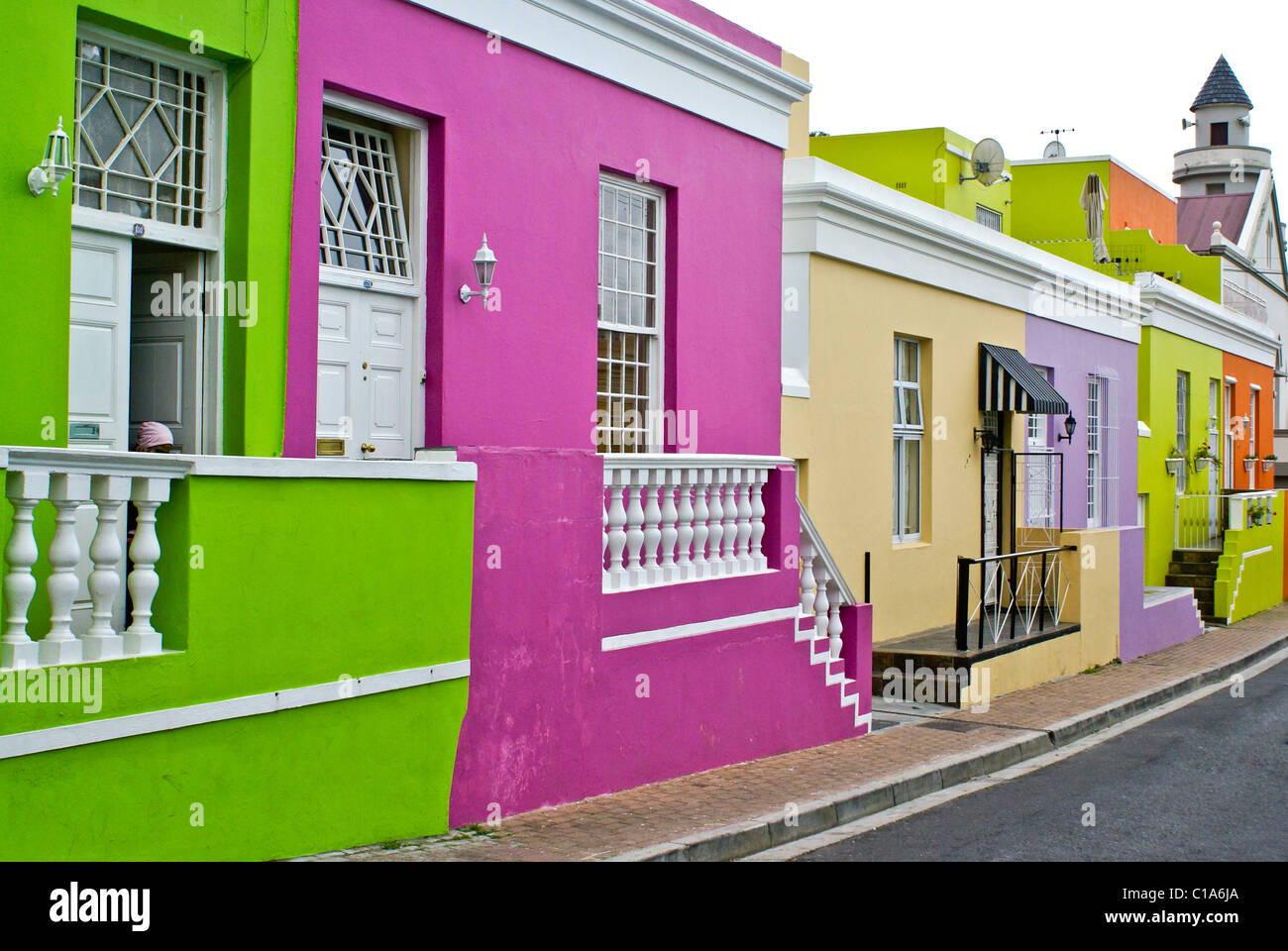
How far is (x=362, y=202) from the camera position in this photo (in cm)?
791

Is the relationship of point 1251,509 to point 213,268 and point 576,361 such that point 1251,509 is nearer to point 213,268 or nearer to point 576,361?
point 576,361

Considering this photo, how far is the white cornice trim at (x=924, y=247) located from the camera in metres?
12.9

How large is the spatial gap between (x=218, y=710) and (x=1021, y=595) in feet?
40.6

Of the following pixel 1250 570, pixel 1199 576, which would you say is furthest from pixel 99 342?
pixel 1250 570

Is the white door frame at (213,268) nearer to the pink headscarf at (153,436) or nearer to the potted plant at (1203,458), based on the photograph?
the pink headscarf at (153,436)

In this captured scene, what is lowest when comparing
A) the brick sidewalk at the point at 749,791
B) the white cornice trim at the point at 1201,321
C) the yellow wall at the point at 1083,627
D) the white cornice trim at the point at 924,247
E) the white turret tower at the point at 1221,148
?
the brick sidewalk at the point at 749,791

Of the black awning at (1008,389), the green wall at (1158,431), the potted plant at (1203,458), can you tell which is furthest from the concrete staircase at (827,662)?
the potted plant at (1203,458)

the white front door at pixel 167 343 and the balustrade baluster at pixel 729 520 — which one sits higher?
the white front door at pixel 167 343

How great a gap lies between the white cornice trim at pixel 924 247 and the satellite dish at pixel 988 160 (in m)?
1.86

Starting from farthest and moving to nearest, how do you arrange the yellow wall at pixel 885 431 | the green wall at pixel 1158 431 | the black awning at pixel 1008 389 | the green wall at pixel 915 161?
the green wall at pixel 1158 431 < the green wall at pixel 915 161 < the black awning at pixel 1008 389 < the yellow wall at pixel 885 431

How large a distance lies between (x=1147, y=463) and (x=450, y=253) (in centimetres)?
1760
